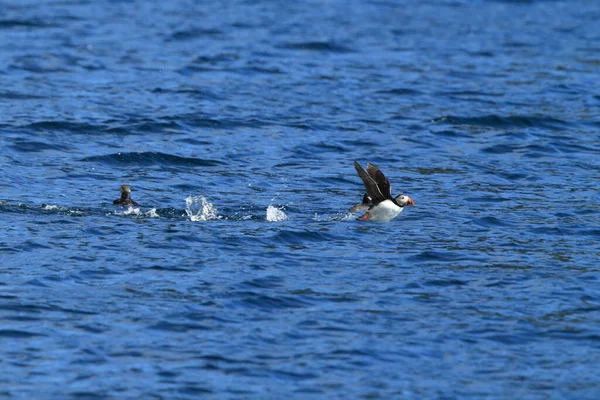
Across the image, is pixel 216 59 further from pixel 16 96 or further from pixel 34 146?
pixel 34 146

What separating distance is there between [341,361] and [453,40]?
26082mm

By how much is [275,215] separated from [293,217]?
324 millimetres

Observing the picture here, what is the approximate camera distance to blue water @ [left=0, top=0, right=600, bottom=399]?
11.1 metres

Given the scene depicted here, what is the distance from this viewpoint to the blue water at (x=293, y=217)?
1109cm

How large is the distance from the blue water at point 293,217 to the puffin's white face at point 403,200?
32 centimetres

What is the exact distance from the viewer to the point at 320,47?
33.9m

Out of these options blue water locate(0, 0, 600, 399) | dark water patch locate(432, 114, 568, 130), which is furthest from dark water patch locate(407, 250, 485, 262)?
dark water patch locate(432, 114, 568, 130)

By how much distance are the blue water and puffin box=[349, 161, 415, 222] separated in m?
0.22

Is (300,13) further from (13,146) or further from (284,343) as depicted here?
(284,343)

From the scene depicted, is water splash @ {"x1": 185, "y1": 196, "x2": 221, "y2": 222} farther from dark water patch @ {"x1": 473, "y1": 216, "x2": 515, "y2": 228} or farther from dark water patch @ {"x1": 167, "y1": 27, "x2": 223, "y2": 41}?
dark water patch @ {"x1": 167, "y1": 27, "x2": 223, "y2": 41}

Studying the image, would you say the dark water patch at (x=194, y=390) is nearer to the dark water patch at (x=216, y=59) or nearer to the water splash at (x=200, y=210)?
the water splash at (x=200, y=210)

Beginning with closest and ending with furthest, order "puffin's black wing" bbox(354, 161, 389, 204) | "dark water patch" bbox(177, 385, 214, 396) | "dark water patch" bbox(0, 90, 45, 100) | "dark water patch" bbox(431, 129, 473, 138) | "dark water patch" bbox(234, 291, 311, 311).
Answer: "dark water patch" bbox(177, 385, 214, 396) < "dark water patch" bbox(234, 291, 311, 311) < "puffin's black wing" bbox(354, 161, 389, 204) < "dark water patch" bbox(431, 129, 473, 138) < "dark water patch" bbox(0, 90, 45, 100)

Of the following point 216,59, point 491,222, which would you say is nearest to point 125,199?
point 491,222

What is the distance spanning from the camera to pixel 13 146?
2138 cm
